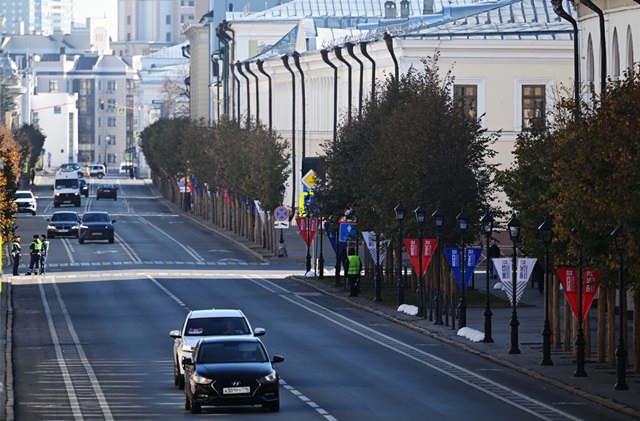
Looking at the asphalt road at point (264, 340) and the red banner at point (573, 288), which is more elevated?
the red banner at point (573, 288)

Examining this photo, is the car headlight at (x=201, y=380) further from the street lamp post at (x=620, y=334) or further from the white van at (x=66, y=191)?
the white van at (x=66, y=191)

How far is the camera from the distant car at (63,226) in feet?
295

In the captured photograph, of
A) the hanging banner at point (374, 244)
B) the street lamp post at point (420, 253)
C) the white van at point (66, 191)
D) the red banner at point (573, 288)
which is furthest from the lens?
the white van at point (66, 191)

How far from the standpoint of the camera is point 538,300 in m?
53.9

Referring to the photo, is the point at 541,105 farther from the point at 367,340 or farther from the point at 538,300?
the point at 367,340

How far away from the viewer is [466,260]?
44.6m

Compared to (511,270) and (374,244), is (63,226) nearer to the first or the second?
(374,244)

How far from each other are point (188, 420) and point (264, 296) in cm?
2871

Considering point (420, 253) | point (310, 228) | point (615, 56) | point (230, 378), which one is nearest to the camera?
point (230, 378)

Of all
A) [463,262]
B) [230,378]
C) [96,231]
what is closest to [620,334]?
[230,378]

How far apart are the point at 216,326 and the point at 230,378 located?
4405mm

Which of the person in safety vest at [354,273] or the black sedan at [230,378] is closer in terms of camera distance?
the black sedan at [230,378]

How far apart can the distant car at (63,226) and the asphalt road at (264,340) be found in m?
18.3

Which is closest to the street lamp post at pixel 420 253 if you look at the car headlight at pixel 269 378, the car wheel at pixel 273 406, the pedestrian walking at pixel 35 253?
the car wheel at pixel 273 406
